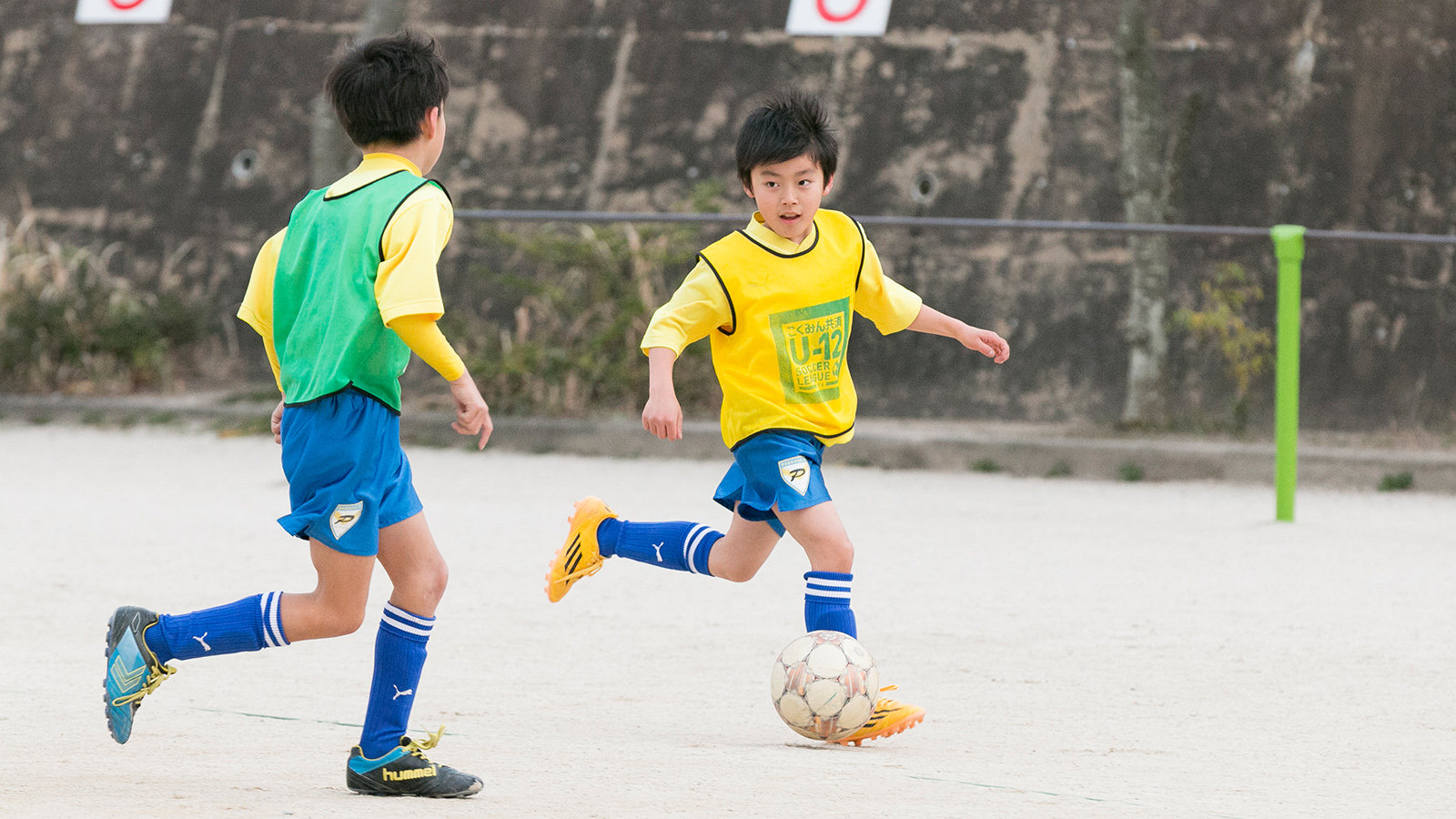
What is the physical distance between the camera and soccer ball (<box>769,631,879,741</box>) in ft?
12.1

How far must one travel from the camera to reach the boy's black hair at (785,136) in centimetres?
389

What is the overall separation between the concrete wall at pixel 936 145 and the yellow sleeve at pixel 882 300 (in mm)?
6227

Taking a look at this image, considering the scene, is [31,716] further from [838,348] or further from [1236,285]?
[1236,285]

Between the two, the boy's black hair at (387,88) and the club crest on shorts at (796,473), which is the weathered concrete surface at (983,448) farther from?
the boy's black hair at (387,88)

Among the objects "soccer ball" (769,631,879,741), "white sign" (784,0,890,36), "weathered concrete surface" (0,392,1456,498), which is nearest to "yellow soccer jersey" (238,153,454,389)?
"soccer ball" (769,631,879,741)

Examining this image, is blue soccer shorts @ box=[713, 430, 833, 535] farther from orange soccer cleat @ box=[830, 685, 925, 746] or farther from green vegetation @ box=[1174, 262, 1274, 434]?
green vegetation @ box=[1174, 262, 1274, 434]

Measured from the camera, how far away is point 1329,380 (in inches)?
414

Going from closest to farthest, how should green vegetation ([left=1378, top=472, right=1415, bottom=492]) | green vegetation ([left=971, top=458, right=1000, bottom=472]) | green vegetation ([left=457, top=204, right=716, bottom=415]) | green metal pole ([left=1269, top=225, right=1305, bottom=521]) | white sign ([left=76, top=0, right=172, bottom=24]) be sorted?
1. green metal pole ([left=1269, top=225, right=1305, bottom=521])
2. green vegetation ([left=1378, top=472, right=1415, bottom=492])
3. green vegetation ([left=971, top=458, right=1000, bottom=472])
4. green vegetation ([left=457, top=204, right=716, bottom=415])
5. white sign ([left=76, top=0, right=172, bottom=24])

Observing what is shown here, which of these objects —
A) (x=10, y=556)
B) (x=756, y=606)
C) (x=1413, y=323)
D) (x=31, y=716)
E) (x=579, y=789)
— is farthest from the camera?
(x=1413, y=323)

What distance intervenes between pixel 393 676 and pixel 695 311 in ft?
4.11

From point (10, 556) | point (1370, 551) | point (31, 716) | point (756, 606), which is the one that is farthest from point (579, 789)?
point (1370, 551)

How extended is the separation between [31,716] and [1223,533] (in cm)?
526

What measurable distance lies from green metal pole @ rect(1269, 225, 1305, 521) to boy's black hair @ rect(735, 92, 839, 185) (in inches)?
170

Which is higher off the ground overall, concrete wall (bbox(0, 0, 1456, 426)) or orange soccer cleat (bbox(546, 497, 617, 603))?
concrete wall (bbox(0, 0, 1456, 426))
